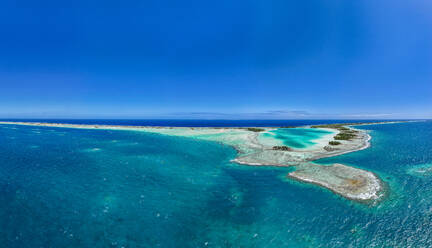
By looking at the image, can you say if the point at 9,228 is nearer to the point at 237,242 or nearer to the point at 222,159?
the point at 237,242

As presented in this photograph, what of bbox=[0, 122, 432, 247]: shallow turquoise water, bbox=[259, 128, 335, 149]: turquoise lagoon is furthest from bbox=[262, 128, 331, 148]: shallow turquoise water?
bbox=[0, 122, 432, 247]: shallow turquoise water

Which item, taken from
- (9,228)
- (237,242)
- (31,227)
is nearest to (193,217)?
(237,242)

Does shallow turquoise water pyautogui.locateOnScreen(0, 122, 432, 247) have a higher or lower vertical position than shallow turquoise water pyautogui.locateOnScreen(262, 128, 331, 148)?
lower

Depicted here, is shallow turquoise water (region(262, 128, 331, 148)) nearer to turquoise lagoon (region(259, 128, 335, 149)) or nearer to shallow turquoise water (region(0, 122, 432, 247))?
turquoise lagoon (region(259, 128, 335, 149))

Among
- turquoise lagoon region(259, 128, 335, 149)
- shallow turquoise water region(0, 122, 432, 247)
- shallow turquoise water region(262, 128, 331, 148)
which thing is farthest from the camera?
shallow turquoise water region(262, 128, 331, 148)

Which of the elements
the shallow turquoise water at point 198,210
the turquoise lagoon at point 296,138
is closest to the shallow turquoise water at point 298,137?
A: the turquoise lagoon at point 296,138

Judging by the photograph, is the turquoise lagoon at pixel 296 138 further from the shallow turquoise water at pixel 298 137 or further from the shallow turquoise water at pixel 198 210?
the shallow turquoise water at pixel 198 210

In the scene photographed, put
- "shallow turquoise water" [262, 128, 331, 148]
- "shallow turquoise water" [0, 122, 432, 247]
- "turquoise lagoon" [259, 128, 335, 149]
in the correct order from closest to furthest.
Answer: "shallow turquoise water" [0, 122, 432, 247] < "turquoise lagoon" [259, 128, 335, 149] < "shallow turquoise water" [262, 128, 331, 148]

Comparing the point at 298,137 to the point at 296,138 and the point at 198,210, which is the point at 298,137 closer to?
the point at 296,138

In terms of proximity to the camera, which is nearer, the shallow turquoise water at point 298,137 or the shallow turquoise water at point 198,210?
the shallow turquoise water at point 198,210
